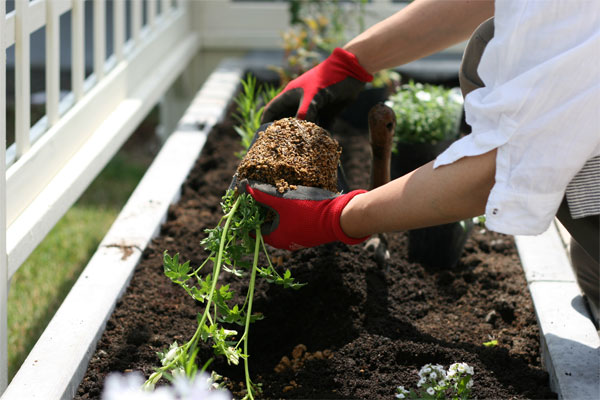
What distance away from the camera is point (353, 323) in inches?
75.0

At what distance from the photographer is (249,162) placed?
5.66ft

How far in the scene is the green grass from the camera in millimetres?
2389

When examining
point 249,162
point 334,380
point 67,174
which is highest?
point 249,162

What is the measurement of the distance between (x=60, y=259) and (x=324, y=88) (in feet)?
4.77

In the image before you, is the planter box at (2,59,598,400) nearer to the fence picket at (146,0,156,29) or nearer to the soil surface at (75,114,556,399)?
the soil surface at (75,114,556,399)

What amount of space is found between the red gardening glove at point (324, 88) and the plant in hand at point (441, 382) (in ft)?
2.76

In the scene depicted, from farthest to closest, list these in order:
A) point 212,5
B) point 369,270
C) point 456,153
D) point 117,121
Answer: point 212,5, point 117,121, point 369,270, point 456,153

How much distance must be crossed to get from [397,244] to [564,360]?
2.56ft

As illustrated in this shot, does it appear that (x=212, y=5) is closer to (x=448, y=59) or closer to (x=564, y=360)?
(x=448, y=59)

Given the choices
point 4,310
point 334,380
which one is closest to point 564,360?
point 334,380

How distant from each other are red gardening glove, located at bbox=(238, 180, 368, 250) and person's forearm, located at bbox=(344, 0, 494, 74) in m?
0.49

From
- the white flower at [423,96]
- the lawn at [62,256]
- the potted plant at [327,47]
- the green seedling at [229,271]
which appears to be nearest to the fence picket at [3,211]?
the green seedling at [229,271]

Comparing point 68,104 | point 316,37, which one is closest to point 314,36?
point 316,37

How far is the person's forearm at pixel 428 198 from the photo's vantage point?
1465mm
